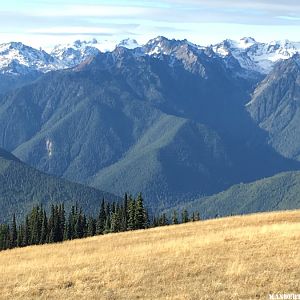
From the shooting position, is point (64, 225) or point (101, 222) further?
point (64, 225)

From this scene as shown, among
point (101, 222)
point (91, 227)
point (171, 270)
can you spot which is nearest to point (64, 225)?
point (91, 227)

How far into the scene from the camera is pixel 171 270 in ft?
97.8

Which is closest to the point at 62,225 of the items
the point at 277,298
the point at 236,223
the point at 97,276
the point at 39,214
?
the point at 39,214

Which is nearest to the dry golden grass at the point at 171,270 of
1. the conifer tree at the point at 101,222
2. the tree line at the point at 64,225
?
the tree line at the point at 64,225

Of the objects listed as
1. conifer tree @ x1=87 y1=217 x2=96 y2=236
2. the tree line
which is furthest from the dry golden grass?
conifer tree @ x1=87 y1=217 x2=96 y2=236

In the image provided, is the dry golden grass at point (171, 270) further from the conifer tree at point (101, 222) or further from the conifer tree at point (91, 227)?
the conifer tree at point (91, 227)

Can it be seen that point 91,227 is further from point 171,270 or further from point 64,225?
point 171,270

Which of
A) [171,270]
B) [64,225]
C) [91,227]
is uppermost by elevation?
[171,270]

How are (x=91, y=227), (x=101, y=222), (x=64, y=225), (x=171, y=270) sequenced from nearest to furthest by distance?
(x=171, y=270), (x=91, y=227), (x=101, y=222), (x=64, y=225)

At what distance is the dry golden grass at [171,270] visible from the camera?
2580 centimetres

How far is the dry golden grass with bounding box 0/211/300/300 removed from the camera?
25797mm

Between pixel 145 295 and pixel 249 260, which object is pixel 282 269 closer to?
pixel 249 260

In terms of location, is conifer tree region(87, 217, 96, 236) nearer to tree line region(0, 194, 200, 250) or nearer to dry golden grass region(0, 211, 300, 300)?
tree line region(0, 194, 200, 250)

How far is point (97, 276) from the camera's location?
2975cm
